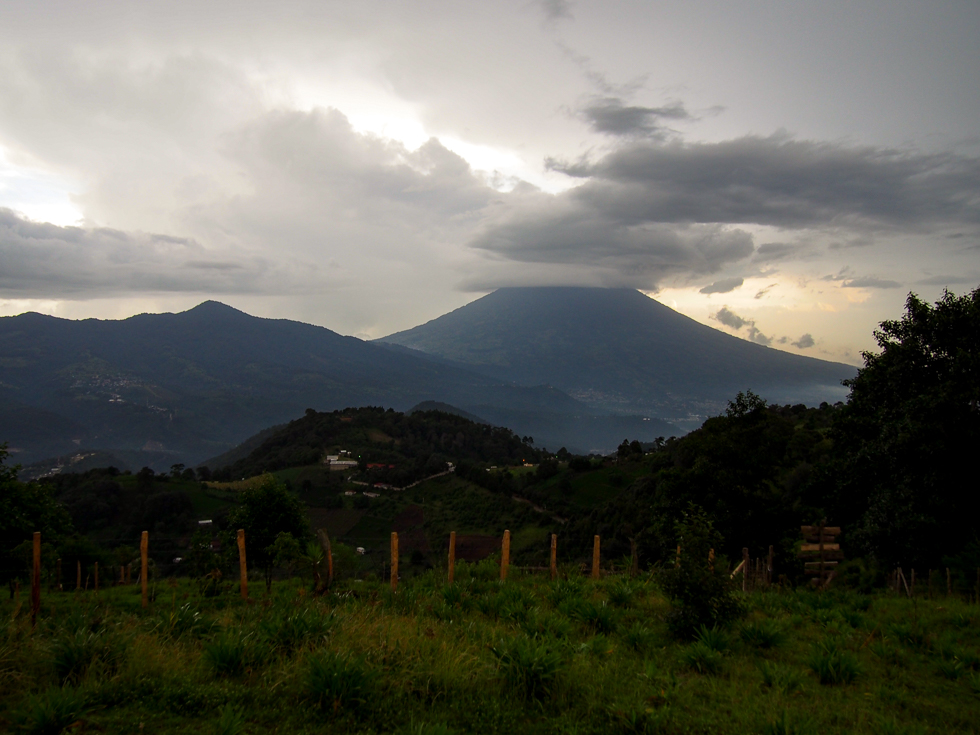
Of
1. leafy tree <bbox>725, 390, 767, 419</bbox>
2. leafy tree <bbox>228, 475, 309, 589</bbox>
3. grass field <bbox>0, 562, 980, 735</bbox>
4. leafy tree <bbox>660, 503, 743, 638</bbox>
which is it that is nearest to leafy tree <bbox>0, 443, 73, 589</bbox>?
leafy tree <bbox>228, 475, 309, 589</bbox>

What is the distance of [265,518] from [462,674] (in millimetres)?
18375

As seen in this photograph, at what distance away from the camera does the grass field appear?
487 centimetres

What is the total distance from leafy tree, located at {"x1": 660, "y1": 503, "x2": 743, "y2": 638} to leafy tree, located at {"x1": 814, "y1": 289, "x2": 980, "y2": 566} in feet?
33.9

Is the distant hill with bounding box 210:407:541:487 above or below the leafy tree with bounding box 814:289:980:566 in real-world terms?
below

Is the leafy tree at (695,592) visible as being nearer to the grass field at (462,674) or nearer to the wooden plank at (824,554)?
the grass field at (462,674)

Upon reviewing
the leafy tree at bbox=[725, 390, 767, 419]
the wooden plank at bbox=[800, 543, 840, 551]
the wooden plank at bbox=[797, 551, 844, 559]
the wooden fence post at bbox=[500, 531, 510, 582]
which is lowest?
the wooden plank at bbox=[797, 551, 844, 559]

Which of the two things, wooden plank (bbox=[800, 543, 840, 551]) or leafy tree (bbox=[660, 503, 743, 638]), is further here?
wooden plank (bbox=[800, 543, 840, 551])

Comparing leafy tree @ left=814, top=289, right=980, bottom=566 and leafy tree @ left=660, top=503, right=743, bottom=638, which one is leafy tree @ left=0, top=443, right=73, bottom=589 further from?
leafy tree @ left=814, top=289, right=980, bottom=566

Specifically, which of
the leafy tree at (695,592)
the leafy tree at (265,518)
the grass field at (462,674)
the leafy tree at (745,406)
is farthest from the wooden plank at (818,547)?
the leafy tree at (265,518)

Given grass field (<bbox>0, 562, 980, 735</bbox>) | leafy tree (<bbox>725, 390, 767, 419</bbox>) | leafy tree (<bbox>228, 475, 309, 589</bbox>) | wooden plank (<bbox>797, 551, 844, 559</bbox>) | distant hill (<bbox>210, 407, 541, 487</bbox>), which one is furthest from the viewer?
distant hill (<bbox>210, 407, 541, 487</bbox>)

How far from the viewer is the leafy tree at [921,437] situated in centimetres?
1467

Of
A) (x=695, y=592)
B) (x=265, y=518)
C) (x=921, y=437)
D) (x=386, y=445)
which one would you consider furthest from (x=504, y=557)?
(x=386, y=445)

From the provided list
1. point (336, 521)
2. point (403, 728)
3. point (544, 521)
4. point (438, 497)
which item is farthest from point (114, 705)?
point (438, 497)

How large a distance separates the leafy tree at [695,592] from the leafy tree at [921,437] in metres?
10.3
